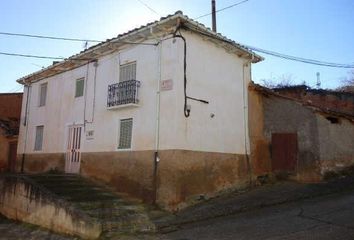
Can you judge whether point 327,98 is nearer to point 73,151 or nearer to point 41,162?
point 73,151

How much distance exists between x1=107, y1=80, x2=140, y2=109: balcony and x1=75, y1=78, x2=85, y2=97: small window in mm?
2406

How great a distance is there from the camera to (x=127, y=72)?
1416cm

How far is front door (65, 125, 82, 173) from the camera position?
52.0ft

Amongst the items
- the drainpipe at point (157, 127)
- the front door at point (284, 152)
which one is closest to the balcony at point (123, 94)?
the drainpipe at point (157, 127)

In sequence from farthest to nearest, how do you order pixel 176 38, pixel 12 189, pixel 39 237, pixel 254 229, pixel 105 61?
1. pixel 105 61
2. pixel 12 189
3. pixel 176 38
4. pixel 39 237
5. pixel 254 229

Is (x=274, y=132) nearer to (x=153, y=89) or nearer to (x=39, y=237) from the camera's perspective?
(x=153, y=89)

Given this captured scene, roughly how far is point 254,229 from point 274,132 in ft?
23.9

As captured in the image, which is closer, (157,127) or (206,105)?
(157,127)

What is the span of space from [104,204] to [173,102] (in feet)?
12.6

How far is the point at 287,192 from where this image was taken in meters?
13.2

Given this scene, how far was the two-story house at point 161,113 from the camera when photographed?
1220cm

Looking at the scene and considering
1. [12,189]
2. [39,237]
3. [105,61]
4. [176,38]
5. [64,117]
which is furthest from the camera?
[64,117]

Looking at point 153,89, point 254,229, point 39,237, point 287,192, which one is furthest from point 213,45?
point 39,237

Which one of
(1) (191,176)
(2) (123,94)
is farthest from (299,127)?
(2) (123,94)
